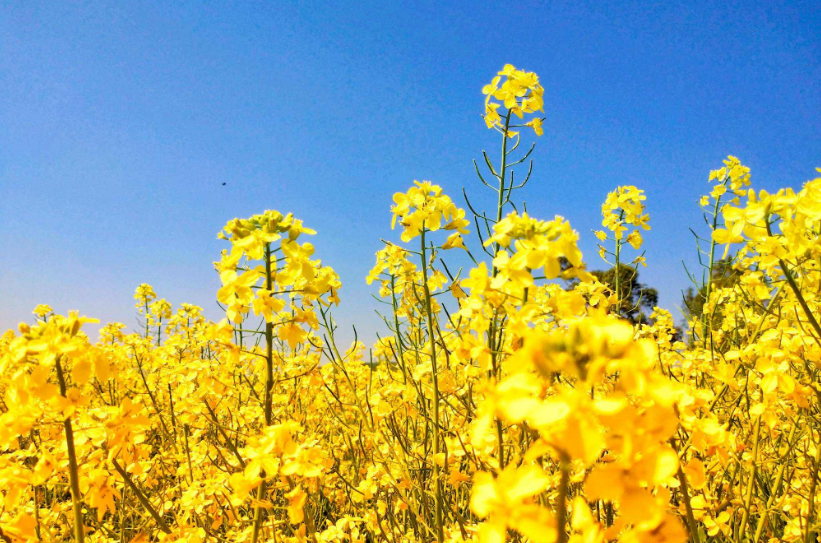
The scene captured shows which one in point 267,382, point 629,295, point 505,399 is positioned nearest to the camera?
point 505,399

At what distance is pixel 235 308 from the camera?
1.56 m

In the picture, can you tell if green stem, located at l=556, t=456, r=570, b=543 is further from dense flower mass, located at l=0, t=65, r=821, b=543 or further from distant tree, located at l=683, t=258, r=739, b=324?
distant tree, located at l=683, t=258, r=739, b=324

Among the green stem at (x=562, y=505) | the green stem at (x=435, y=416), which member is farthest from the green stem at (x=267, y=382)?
the green stem at (x=562, y=505)

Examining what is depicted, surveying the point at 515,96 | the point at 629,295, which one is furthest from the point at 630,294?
the point at 515,96

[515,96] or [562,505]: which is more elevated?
[515,96]

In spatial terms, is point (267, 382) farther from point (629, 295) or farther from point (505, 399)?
point (629, 295)

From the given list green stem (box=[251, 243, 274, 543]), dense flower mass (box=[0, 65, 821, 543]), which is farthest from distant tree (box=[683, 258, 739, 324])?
green stem (box=[251, 243, 274, 543])

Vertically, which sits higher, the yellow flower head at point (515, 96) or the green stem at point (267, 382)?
the yellow flower head at point (515, 96)

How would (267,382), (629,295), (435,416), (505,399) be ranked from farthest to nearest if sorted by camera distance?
(629,295)
(435,416)
(267,382)
(505,399)

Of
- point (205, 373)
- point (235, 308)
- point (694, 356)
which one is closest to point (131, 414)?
point (235, 308)

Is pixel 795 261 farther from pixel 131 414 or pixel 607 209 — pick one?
pixel 607 209

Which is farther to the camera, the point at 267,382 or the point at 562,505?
the point at 267,382

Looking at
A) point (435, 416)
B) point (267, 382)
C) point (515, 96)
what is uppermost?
point (515, 96)

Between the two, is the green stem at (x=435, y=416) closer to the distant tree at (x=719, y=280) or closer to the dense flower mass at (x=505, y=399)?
the dense flower mass at (x=505, y=399)
